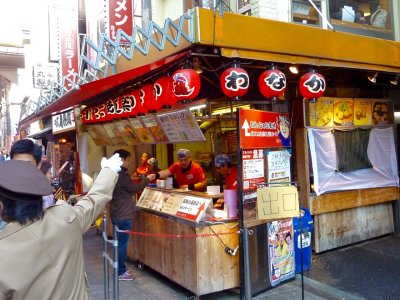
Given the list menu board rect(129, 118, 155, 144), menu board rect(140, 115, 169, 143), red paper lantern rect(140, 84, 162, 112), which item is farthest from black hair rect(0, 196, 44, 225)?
menu board rect(129, 118, 155, 144)

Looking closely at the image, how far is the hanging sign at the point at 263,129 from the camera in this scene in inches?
219

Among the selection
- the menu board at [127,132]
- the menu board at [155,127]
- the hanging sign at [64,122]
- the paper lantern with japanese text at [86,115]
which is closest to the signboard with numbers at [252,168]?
the menu board at [155,127]

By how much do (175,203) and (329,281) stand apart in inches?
114

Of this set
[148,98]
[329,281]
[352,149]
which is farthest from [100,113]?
[329,281]

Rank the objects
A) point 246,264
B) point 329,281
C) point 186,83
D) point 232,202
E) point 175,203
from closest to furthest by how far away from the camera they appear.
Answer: point 186,83, point 246,264, point 232,202, point 329,281, point 175,203

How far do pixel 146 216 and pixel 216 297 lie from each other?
78.9 inches

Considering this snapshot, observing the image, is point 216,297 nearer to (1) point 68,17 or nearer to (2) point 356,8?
(2) point 356,8

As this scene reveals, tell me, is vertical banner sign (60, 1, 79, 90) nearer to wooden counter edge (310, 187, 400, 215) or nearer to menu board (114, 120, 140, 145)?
menu board (114, 120, 140, 145)

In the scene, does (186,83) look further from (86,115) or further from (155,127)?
(86,115)

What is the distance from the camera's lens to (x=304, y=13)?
8375 millimetres

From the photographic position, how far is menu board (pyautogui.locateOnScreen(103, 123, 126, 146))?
947 centimetres

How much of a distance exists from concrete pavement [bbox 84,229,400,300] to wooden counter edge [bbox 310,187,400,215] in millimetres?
935

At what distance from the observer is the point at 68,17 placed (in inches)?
528

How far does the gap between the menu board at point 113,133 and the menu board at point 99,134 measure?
21 cm
